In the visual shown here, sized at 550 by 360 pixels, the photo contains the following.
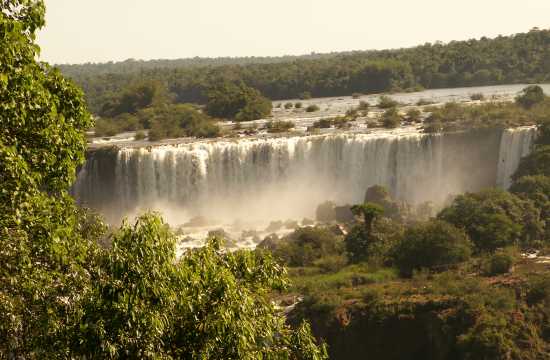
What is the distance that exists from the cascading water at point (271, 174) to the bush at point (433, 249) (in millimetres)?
12500

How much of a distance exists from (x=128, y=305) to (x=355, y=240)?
79.2ft

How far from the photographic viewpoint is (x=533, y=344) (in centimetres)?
2223

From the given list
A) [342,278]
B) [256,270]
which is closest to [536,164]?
[342,278]

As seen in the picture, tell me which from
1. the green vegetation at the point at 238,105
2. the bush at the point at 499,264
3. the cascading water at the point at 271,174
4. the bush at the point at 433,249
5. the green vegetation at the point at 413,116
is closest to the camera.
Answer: the bush at the point at 499,264

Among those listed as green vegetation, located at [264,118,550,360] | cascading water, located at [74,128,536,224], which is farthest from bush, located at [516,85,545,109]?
green vegetation, located at [264,118,550,360]

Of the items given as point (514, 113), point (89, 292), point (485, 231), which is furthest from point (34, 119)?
point (514, 113)

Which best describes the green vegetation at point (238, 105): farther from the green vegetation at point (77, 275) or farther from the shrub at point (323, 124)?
the green vegetation at point (77, 275)

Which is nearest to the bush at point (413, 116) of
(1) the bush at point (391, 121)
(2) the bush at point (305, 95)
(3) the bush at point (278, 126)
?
(1) the bush at point (391, 121)

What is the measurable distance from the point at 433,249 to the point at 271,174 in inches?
629

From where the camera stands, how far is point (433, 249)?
2903 centimetres

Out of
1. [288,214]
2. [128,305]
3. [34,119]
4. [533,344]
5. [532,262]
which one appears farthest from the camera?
[288,214]

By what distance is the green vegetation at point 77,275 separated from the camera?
7936 mm

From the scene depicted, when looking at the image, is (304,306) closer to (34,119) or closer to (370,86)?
(34,119)

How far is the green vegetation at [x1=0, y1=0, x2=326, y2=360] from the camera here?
7.94m
